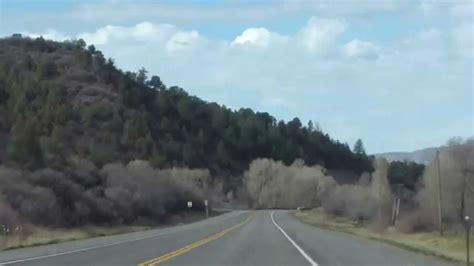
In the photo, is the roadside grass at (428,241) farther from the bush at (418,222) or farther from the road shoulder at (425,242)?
the bush at (418,222)

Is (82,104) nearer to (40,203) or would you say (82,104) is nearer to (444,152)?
(444,152)

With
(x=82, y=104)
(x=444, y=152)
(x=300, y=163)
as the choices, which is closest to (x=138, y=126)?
(x=82, y=104)

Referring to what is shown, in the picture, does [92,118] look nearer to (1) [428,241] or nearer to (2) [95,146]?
(2) [95,146]

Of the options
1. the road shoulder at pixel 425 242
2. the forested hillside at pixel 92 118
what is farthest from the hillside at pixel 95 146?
the road shoulder at pixel 425 242

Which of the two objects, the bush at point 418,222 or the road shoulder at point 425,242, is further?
the bush at point 418,222

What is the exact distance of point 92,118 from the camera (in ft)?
486

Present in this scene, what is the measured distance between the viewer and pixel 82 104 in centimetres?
15488

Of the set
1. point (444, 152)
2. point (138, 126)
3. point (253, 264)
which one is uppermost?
point (138, 126)

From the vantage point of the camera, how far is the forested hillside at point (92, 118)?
9612 cm

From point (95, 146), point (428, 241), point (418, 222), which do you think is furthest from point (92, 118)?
point (428, 241)

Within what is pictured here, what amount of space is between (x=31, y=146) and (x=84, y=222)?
13.6m

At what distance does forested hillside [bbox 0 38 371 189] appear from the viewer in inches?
3784

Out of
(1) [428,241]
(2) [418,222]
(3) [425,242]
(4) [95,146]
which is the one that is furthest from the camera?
(4) [95,146]

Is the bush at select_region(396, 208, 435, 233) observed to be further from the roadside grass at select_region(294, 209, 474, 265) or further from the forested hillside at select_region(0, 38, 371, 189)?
the forested hillside at select_region(0, 38, 371, 189)
